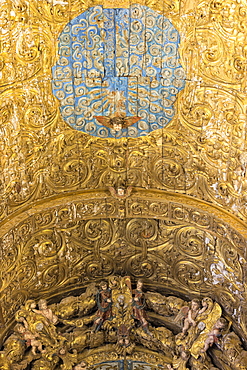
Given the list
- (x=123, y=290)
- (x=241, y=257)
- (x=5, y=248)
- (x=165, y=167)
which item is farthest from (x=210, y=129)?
(x=5, y=248)

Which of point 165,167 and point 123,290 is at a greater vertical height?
point 165,167

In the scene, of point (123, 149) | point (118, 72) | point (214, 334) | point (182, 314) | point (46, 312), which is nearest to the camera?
point (214, 334)

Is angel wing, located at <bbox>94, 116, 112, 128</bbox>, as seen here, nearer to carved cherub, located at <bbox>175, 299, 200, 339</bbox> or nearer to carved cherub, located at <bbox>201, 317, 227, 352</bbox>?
carved cherub, located at <bbox>175, 299, 200, 339</bbox>

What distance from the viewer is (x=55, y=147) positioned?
9852 mm

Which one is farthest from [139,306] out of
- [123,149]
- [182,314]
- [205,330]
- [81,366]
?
[123,149]

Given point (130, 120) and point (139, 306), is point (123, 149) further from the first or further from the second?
point (139, 306)

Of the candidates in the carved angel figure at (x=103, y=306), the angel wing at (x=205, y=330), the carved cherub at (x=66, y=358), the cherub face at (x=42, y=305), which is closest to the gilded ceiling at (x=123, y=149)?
the angel wing at (x=205, y=330)

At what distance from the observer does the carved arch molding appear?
378 inches

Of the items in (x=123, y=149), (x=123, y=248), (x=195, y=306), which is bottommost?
(x=195, y=306)

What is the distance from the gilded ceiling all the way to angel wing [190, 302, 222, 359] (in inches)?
8.3

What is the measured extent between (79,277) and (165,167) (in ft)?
7.25

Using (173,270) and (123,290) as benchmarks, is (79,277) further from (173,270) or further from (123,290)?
(173,270)

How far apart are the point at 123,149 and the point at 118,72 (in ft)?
4.12

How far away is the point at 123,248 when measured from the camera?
1046cm
